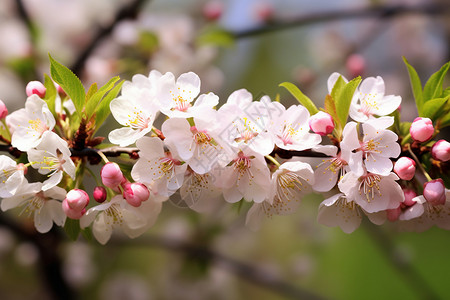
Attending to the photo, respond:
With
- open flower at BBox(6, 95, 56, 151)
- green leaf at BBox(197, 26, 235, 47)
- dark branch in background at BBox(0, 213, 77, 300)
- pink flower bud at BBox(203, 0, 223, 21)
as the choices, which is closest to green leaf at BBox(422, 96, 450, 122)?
open flower at BBox(6, 95, 56, 151)

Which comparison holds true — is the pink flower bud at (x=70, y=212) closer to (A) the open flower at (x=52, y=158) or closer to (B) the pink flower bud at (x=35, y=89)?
(A) the open flower at (x=52, y=158)

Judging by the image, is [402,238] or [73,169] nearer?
[73,169]

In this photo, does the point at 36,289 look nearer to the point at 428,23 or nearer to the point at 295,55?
the point at 295,55

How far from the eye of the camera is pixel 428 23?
2.86 metres

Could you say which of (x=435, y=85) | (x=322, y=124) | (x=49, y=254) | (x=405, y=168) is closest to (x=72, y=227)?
(x=322, y=124)

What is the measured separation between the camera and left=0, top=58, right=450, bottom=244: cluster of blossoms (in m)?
0.67

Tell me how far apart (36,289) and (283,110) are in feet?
11.9

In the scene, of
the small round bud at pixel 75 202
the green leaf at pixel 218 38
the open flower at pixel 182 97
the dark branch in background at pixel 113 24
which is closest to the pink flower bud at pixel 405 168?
the open flower at pixel 182 97

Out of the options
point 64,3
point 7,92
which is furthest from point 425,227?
point 64,3

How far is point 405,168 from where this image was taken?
2.16ft

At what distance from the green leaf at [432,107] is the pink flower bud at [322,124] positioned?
0.60ft

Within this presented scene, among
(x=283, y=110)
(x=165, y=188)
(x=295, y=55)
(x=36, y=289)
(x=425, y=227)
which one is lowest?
(x=36, y=289)

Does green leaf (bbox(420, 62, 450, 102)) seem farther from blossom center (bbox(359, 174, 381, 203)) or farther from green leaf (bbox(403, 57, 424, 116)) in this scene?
blossom center (bbox(359, 174, 381, 203))

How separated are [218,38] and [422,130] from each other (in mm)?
1067
